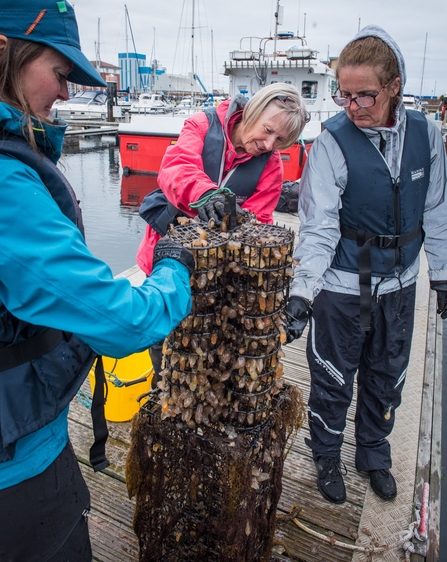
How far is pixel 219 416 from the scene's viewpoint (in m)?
2.00

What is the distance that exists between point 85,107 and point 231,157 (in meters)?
35.8

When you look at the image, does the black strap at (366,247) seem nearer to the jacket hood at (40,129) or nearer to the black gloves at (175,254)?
the black gloves at (175,254)

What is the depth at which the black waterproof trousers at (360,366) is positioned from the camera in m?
2.56

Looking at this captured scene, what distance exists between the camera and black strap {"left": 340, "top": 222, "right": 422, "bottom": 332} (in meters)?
2.45

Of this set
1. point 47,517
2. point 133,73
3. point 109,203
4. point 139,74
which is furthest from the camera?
point 133,73

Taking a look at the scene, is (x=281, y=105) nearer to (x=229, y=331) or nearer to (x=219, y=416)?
(x=229, y=331)

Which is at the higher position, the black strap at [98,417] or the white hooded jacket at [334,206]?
the white hooded jacket at [334,206]

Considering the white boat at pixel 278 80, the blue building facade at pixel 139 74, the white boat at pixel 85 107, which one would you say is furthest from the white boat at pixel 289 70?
the blue building facade at pixel 139 74

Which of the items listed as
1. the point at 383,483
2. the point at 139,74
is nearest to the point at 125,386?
the point at 383,483

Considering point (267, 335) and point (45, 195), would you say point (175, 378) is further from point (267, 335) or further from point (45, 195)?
point (45, 195)

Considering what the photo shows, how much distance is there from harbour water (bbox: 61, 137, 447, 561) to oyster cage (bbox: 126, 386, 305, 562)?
211 centimetres

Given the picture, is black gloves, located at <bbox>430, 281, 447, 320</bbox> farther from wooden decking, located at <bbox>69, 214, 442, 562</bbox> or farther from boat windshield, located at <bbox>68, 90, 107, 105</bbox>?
boat windshield, located at <bbox>68, 90, 107, 105</bbox>

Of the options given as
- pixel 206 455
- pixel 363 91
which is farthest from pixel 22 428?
pixel 363 91

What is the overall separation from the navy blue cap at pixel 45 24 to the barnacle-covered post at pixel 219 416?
737 mm
